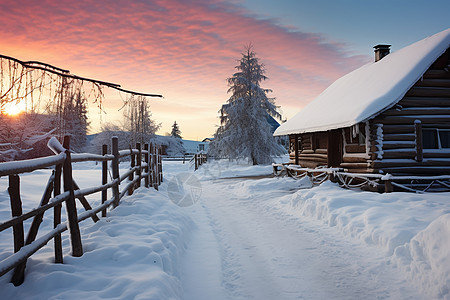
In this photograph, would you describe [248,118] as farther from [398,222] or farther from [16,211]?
[16,211]

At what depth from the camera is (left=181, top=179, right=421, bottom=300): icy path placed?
4098mm

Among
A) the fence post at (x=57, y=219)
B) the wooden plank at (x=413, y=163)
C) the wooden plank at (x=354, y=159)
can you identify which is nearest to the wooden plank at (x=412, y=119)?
the wooden plank at (x=413, y=163)

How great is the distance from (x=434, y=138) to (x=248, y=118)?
18.6 meters

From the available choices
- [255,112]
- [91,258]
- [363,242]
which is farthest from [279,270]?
[255,112]

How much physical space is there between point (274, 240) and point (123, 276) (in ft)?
11.8

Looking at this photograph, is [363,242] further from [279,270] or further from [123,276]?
[123,276]

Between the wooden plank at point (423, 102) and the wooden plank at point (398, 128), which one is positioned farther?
the wooden plank at point (423, 102)

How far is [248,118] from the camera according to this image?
2961 cm

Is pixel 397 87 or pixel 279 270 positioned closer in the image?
pixel 279 270

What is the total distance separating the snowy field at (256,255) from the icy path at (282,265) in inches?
0.7

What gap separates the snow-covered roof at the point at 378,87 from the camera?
11.2m

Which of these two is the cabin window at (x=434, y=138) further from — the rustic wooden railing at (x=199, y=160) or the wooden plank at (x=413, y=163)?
the rustic wooden railing at (x=199, y=160)

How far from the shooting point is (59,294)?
3.17 meters

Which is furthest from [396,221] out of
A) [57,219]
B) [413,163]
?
[413,163]
